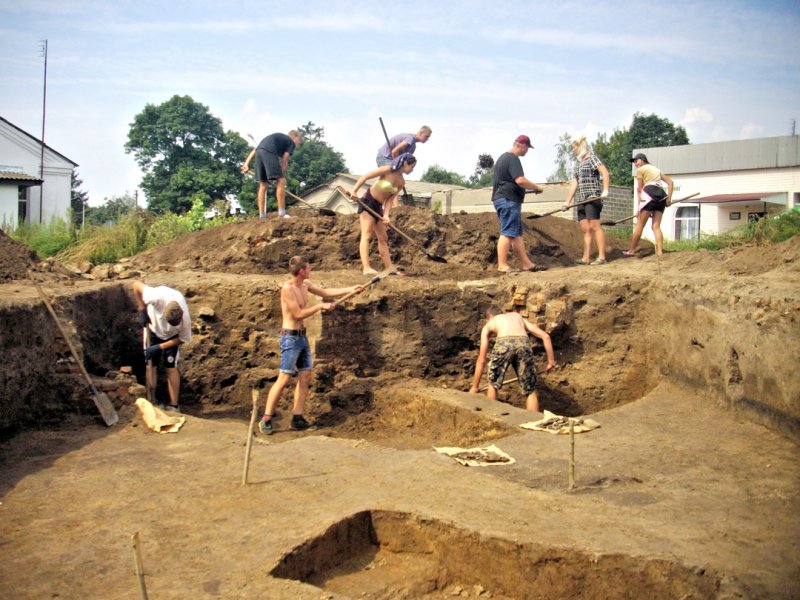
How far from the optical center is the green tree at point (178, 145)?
35.0m

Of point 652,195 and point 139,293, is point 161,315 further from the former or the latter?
point 652,195

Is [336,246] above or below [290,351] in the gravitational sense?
above

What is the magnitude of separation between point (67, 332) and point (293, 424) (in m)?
2.49

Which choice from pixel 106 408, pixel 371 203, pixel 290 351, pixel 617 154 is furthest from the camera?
pixel 617 154

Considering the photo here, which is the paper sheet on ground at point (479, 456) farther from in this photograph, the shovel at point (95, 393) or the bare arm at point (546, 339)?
the shovel at point (95, 393)

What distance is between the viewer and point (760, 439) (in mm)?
6789

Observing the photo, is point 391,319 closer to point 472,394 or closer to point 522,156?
point 472,394

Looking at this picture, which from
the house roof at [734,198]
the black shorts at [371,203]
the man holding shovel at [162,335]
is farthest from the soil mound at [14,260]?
the house roof at [734,198]

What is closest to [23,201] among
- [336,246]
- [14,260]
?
[336,246]

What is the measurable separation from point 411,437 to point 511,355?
1579 mm

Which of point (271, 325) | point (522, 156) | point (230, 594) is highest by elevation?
point (522, 156)

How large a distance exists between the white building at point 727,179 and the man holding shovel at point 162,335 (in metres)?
19.9

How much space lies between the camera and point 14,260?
9898 millimetres

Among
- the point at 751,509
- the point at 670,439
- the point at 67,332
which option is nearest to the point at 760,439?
the point at 670,439
